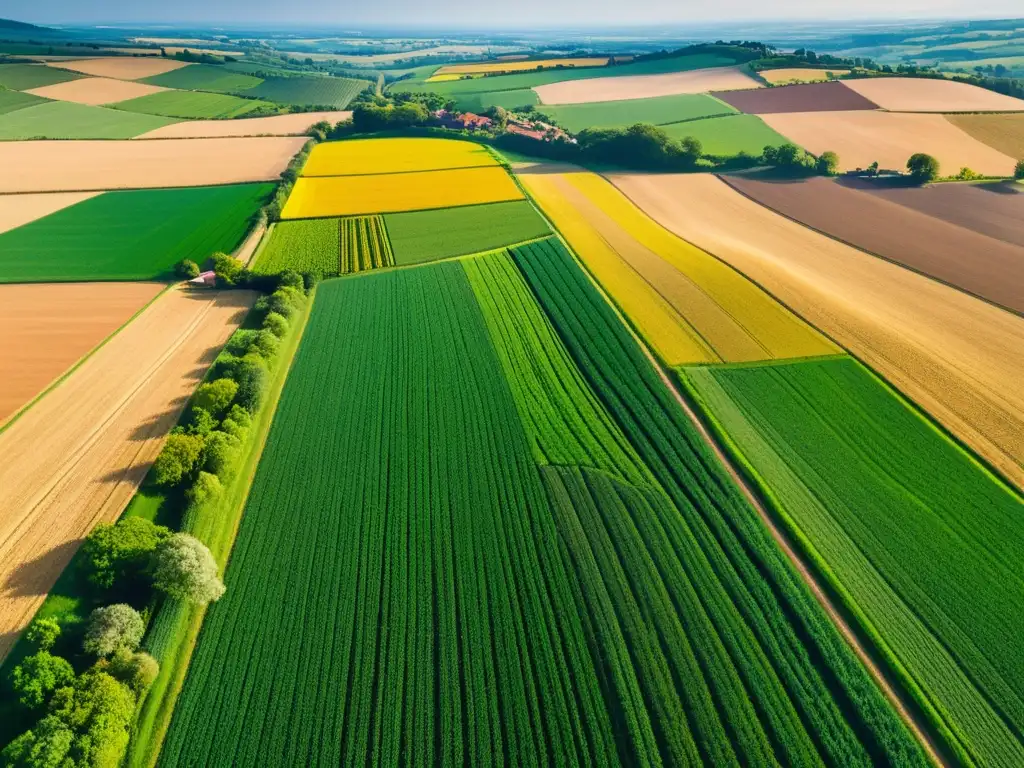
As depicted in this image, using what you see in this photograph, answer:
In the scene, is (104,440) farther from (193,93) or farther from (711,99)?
(193,93)

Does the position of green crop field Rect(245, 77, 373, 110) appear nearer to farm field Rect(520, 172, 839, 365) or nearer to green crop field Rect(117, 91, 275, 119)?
green crop field Rect(117, 91, 275, 119)

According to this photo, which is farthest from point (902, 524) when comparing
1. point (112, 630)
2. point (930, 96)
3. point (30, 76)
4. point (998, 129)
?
point (30, 76)

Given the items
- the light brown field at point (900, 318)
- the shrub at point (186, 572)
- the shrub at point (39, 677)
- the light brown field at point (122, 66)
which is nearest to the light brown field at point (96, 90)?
the light brown field at point (122, 66)

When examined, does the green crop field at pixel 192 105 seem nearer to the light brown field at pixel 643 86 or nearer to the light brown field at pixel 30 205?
the light brown field at pixel 30 205

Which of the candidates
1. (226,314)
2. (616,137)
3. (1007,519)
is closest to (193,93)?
(616,137)

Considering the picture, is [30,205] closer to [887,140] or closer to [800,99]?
[887,140]
